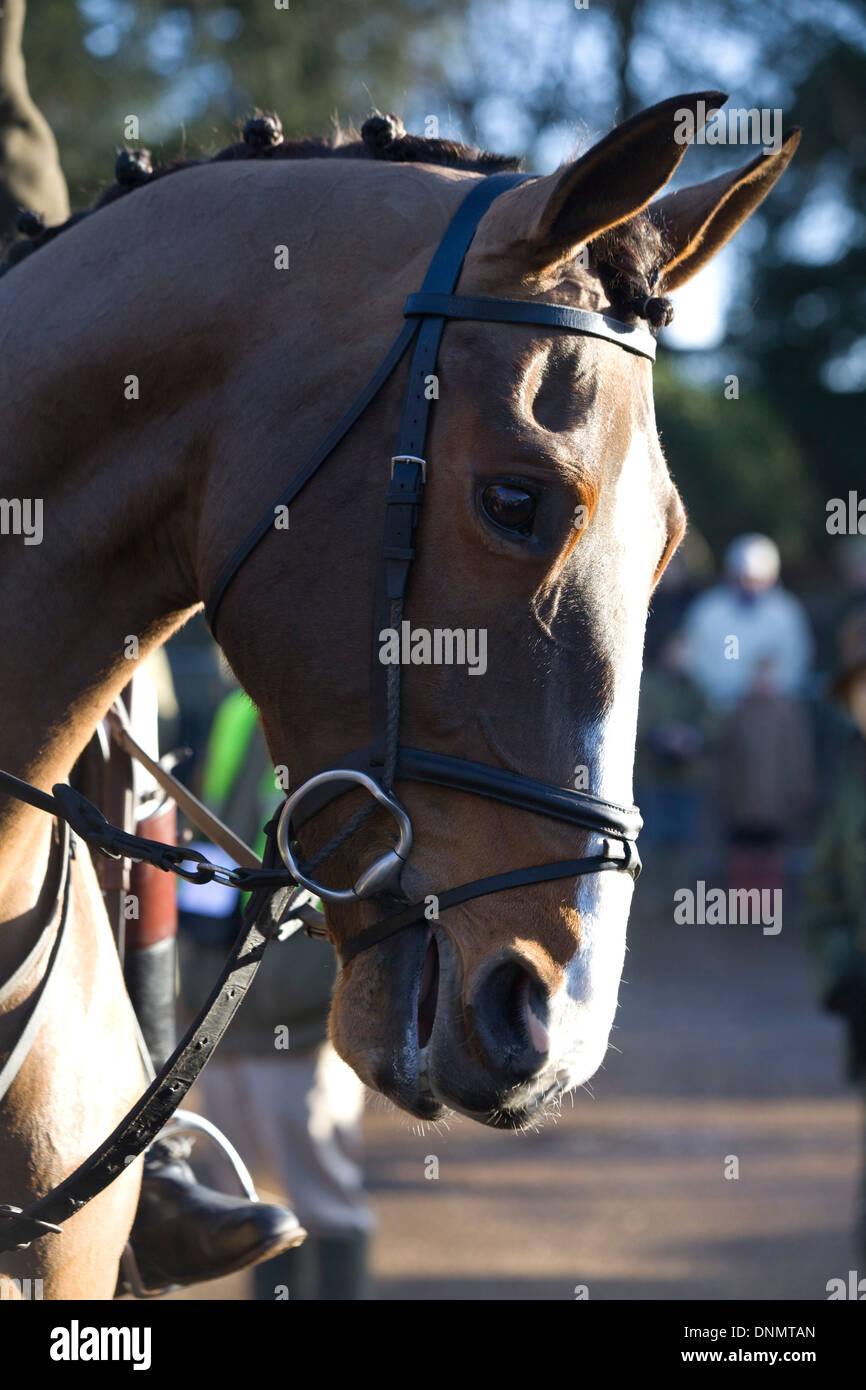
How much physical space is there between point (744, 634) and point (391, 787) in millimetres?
9934

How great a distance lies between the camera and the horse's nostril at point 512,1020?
1.90m

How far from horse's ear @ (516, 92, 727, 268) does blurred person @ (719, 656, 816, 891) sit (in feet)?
31.1

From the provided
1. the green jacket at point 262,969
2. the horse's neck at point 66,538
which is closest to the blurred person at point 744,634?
the green jacket at point 262,969

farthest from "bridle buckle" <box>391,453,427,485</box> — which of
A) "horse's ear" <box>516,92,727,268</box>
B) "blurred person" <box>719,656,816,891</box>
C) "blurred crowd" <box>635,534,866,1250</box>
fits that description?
"blurred person" <box>719,656,816,891</box>

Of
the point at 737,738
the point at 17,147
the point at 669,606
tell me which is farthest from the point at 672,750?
the point at 17,147

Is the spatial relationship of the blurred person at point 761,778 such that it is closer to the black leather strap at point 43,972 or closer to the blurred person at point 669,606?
the blurred person at point 669,606

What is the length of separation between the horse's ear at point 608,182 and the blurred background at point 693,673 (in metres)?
0.41

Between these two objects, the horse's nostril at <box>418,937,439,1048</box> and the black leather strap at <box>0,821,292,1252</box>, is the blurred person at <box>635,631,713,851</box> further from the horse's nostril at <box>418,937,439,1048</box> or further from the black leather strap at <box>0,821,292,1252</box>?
the horse's nostril at <box>418,937,439,1048</box>

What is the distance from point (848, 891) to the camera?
5602mm

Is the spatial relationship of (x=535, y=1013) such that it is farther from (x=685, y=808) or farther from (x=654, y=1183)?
(x=685, y=808)

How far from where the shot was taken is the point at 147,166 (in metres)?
2.42

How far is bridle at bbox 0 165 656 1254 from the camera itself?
1.96 m
